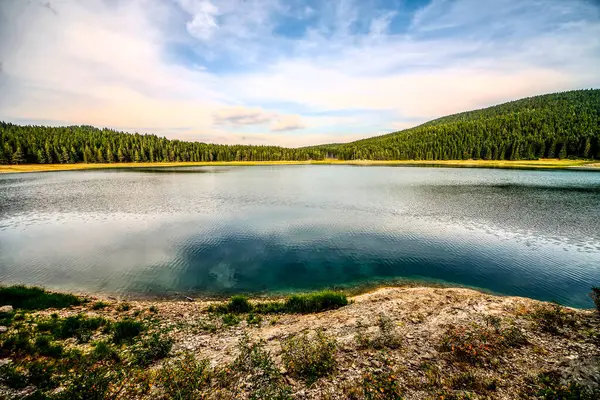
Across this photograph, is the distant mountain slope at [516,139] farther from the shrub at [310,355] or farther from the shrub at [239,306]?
the shrub at [239,306]

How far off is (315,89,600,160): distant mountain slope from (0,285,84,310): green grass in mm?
158331

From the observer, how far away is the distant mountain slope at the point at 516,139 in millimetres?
115250

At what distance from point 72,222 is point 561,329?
40.2 meters

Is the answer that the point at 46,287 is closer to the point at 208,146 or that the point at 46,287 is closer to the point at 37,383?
the point at 37,383

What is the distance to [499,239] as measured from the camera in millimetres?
22609

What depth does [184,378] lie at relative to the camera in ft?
23.6

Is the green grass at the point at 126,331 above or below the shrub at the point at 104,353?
below

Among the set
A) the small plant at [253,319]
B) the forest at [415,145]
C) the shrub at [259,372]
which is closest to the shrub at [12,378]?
the shrub at [259,372]

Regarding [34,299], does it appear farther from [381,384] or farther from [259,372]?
[381,384]

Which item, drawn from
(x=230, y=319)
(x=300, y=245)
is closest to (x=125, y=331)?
(x=230, y=319)

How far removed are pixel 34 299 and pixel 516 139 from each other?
174m

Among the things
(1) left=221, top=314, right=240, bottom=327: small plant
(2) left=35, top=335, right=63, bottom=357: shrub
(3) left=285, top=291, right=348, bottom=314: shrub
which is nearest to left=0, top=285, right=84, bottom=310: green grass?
(2) left=35, top=335, right=63, bottom=357: shrub

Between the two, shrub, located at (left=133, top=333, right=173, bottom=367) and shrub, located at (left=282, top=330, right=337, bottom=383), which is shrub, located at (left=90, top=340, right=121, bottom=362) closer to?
shrub, located at (left=133, top=333, right=173, bottom=367)

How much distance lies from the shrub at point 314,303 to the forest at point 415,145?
140m
